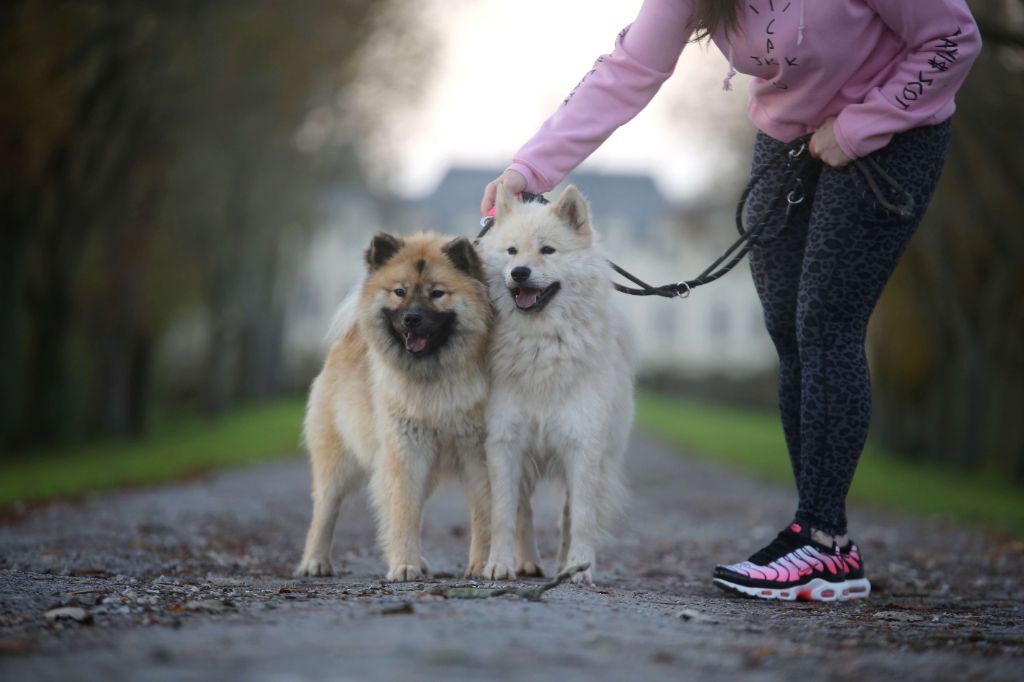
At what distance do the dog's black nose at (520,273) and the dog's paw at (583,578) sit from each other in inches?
48.7

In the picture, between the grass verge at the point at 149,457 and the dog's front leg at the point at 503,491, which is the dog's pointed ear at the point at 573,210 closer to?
the dog's front leg at the point at 503,491

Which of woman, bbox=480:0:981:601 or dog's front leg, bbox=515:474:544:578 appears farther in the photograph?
dog's front leg, bbox=515:474:544:578

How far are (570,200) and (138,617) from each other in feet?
8.80

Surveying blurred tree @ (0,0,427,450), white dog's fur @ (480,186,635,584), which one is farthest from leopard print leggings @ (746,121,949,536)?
blurred tree @ (0,0,427,450)

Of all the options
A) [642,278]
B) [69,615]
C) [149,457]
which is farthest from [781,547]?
[642,278]

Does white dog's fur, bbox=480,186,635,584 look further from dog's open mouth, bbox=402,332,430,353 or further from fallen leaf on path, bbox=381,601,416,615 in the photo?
fallen leaf on path, bbox=381,601,416,615

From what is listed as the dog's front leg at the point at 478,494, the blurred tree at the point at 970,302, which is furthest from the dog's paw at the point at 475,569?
the blurred tree at the point at 970,302

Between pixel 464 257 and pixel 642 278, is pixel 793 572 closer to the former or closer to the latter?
pixel 464 257

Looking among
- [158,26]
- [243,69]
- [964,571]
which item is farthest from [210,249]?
[964,571]

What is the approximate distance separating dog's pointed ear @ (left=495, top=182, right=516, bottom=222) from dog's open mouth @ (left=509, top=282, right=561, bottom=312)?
45 cm

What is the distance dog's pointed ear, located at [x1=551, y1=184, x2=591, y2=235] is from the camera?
5262 millimetres

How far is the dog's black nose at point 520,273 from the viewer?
4945mm

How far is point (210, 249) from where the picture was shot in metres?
26.5

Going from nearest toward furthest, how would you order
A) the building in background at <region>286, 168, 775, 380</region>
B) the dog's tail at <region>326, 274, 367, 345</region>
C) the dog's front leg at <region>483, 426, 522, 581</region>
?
the dog's front leg at <region>483, 426, 522, 581</region>
the dog's tail at <region>326, 274, 367, 345</region>
the building in background at <region>286, 168, 775, 380</region>
